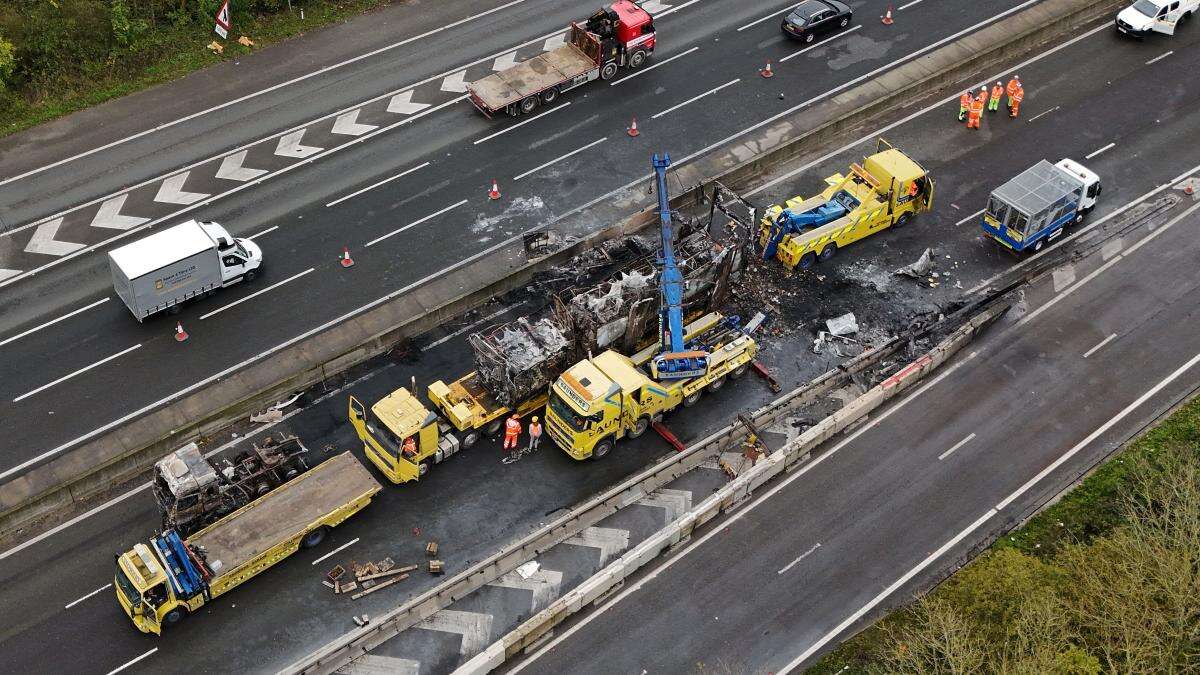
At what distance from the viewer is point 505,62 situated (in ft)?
183

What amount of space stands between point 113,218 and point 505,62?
1927 centimetres

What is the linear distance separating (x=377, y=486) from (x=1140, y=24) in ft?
142

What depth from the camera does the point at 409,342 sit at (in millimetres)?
42875

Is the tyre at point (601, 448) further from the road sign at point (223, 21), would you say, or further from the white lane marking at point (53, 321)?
the road sign at point (223, 21)

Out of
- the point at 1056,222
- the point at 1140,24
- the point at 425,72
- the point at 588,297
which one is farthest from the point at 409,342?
the point at 1140,24

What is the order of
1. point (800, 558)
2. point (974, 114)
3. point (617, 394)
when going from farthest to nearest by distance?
point (974, 114)
point (617, 394)
point (800, 558)

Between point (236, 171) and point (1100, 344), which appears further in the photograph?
point (236, 171)

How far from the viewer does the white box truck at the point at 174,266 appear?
42.0m

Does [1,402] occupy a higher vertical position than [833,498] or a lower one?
higher

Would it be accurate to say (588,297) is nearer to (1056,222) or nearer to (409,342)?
(409,342)

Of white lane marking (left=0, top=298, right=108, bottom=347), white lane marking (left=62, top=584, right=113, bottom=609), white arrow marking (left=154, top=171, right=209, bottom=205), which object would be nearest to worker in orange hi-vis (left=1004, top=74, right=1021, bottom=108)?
white arrow marking (left=154, top=171, right=209, bottom=205)

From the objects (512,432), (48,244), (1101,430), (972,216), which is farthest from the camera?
(972,216)

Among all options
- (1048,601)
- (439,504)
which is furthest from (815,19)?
(1048,601)

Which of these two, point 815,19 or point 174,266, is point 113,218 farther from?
point 815,19
